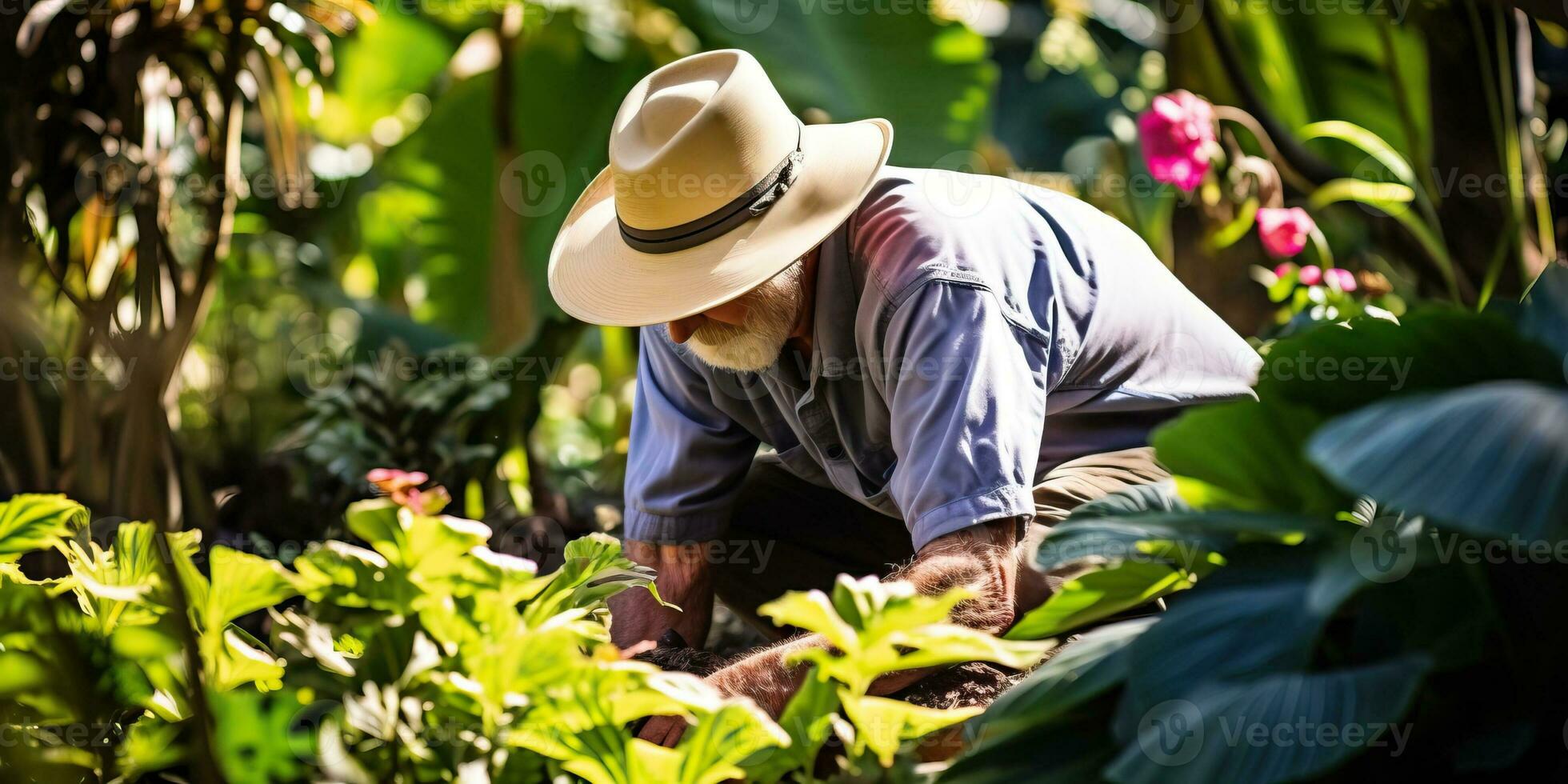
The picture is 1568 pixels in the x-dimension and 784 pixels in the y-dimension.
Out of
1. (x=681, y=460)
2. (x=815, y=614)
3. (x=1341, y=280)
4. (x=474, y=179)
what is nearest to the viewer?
(x=815, y=614)

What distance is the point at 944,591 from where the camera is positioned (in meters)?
1.75

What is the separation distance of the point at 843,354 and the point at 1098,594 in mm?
827


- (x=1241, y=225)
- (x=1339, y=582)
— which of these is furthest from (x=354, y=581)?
(x=1241, y=225)

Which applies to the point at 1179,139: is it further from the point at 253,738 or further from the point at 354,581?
the point at 253,738

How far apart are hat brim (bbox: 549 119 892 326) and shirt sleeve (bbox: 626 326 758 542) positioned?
1.05ft

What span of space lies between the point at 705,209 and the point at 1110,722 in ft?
3.19

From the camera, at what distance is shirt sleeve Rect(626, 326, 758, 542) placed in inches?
94.7

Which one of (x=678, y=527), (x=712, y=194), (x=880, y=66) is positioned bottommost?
(x=678, y=527)

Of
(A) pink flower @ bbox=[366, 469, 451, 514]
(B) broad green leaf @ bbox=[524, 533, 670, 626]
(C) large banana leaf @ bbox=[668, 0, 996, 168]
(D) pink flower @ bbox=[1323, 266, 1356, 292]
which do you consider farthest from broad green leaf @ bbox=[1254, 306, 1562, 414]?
(C) large banana leaf @ bbox=[668, 0, 996, 168]

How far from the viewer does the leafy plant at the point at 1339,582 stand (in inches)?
42.1

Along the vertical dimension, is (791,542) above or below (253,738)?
below

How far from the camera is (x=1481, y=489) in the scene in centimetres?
102

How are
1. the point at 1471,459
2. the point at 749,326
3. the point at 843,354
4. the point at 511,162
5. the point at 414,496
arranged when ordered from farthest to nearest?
the point at 511,162
the point at 843,354
the point at 749,326
the point at 414,496
the point at 1471,459

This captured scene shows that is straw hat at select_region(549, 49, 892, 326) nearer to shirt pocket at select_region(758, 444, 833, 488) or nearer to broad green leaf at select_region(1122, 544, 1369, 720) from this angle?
shirt pocket at select_region(758, 444, 833, 488)
